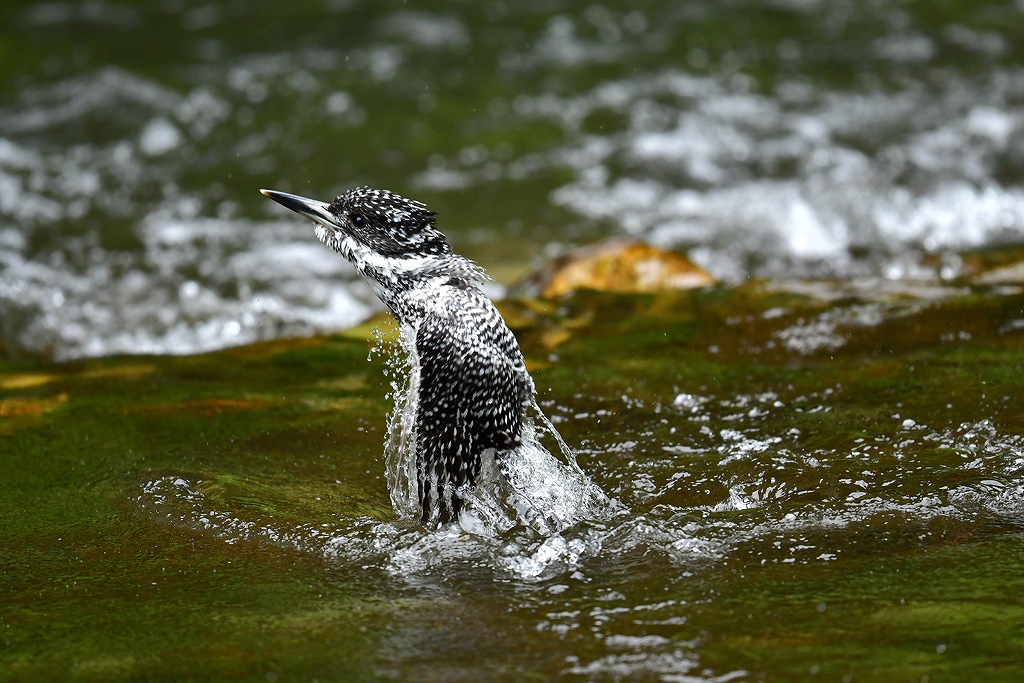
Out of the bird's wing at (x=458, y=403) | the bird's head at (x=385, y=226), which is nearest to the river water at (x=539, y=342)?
the bird's wing at (x=458, y=403)

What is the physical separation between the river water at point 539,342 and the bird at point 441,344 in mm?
217

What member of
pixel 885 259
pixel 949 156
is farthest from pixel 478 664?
pixel 949 156

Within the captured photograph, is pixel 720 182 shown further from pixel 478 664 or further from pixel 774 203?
pixel 478 664

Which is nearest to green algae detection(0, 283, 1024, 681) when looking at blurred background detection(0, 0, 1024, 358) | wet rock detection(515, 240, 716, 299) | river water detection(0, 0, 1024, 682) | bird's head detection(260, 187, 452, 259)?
river water detection(0, 0, 1024, 682)

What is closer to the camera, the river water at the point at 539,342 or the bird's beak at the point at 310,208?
the river water at the point at 539,342

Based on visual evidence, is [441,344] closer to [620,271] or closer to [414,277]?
[414,277]

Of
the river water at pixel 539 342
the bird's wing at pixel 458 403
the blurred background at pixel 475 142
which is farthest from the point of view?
the blurred background at pixel 475 142

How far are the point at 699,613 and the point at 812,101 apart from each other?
940cm

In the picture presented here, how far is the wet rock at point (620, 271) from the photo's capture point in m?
7.95

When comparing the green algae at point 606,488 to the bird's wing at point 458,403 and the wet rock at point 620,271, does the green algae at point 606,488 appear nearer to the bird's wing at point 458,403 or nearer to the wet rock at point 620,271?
the bird's wing at point 458,403

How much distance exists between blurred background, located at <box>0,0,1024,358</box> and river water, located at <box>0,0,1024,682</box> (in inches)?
1.8

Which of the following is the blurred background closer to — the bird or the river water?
the river water

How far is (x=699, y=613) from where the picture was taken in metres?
3.74

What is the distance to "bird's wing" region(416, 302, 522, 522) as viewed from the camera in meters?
4.38
